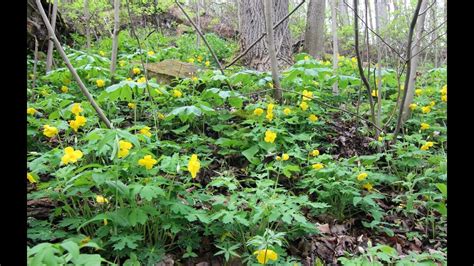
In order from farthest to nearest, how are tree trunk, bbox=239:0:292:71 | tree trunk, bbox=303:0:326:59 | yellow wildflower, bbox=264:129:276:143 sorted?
tree trunk, bbox=303:0:326:59, tree trunk, bbox=239:0:292:71, yellow wildflower, bbox=264:129:276:143

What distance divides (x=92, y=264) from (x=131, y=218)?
0.65 metres

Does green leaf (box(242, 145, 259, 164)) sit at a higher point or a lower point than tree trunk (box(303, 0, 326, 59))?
lower

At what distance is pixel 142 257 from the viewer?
2.04 metres

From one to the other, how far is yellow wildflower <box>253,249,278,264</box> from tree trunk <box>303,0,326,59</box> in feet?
21.4

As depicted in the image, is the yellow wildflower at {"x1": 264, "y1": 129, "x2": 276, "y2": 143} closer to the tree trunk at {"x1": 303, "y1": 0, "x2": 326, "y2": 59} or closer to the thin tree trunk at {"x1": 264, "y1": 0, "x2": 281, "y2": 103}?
the thin tree trunk at {"x1": 264, "y1": 0, "x2": 281, "y2": 103}

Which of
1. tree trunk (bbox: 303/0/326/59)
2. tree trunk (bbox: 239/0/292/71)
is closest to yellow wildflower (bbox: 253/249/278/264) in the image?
tree trunk (bbox: 239/0/292/71)

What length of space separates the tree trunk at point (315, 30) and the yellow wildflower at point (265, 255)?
653 cm

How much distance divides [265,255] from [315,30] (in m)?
6.85

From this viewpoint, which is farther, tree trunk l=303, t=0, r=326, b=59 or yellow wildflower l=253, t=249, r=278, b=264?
tree trunk l=303, t=0, r=326, b=59

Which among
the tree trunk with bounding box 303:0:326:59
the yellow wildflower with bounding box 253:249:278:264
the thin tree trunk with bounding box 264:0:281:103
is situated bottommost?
the yellow wildflower with bounding box 253:249:278:264

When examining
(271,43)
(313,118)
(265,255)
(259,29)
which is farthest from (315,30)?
(265,255)

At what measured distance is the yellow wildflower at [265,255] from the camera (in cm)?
190

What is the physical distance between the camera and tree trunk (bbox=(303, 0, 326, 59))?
783 cm

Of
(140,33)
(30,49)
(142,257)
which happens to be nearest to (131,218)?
(142,257)
